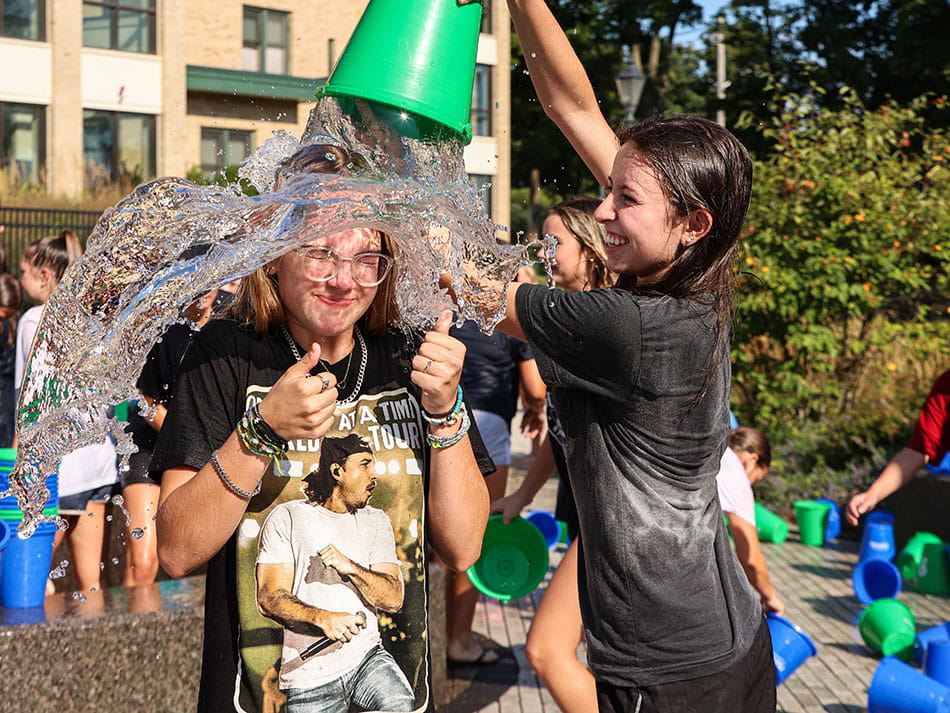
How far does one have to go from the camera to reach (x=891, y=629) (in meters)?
5.82

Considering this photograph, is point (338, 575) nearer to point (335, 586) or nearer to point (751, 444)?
Result: point (335, 586)

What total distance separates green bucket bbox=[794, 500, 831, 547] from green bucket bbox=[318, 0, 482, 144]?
685 cm

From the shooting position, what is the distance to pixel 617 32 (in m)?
28.2

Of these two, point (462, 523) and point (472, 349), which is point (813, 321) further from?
point (462, 523)

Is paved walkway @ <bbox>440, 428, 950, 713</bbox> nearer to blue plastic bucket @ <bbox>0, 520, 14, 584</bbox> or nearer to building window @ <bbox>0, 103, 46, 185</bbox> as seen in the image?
blue plastic bucket @ <bbox>0, 520, 14, 584</bbox>

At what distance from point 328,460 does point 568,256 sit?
2.27 metres

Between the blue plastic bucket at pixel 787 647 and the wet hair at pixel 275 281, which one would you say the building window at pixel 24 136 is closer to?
the blue plastic bucket at pixel 787 647

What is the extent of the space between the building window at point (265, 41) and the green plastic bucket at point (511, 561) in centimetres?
2396

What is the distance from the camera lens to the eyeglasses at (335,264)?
218cm

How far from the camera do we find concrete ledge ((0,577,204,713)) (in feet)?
11.9

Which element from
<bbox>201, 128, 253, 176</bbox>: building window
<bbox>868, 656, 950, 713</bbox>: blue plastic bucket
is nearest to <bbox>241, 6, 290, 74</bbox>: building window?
<bbox>868, 656, 950, 713</bbox>: blue plastic bucket

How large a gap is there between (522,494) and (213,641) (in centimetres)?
307

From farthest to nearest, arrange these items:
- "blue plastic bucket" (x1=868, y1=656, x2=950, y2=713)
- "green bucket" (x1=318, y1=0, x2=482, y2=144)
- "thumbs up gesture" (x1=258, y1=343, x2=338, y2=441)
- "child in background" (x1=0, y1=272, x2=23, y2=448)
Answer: "child in background" (x1=0, y1=272, x2=23, y2=448) → "blue plastic bucket" (x1=868, y1=656, x2=950, y2=713) → "green bucket" (x1=318, y1=0, x2=482, y2=144) → "thumbs up gesture" (x1=258, y1=343, x2=338, y2=441)

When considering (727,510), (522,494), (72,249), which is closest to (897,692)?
(727,510)
